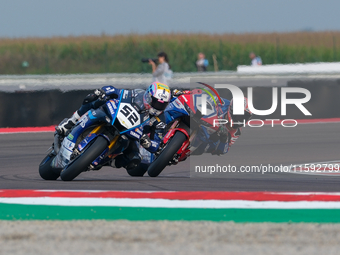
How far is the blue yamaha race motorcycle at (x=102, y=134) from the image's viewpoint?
7457 millimetres

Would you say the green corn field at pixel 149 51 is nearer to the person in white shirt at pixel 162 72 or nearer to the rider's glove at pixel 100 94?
the person in white shirt at pixel 162 72

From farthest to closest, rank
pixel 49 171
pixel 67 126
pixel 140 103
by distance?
pixel 49 171 < pixel 67 126 < pixel 140 103

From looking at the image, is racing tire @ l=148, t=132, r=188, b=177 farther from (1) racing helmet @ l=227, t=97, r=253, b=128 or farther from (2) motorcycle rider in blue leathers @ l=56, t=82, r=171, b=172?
(1) racing helmet @ l=227, t=97, r=253, b=128

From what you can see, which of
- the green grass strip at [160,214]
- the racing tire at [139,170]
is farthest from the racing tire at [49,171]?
the green grass strip at [160,214]

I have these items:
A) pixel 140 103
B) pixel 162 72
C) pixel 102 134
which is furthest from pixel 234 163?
pixel 162 72

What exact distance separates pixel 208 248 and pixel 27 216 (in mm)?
1907

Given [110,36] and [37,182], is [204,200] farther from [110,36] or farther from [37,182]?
[110,36]

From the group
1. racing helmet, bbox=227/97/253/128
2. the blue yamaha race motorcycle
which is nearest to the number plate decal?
the blue yamaha race motorcycle

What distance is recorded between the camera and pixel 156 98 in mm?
A: 7727

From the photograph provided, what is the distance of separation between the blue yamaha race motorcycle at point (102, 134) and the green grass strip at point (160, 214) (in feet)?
4.31

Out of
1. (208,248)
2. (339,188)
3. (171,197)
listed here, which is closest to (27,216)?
(171,197)

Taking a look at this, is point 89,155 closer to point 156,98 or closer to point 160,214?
point 156,98

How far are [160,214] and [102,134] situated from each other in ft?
5.91

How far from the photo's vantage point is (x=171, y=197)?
6.24 m
